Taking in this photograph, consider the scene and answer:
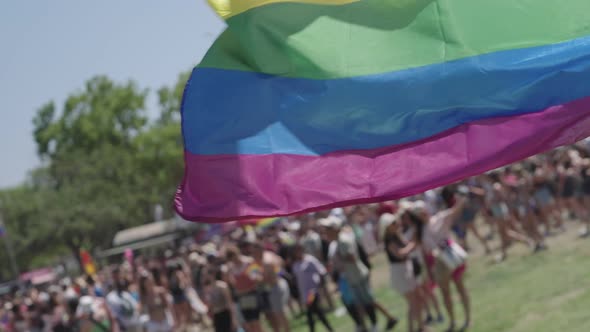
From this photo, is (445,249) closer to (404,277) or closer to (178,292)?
(404,277)

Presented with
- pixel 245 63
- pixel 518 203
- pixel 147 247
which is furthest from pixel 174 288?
pixel 147 247

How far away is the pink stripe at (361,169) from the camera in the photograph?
17.7 feet

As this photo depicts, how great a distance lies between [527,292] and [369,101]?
315 inches

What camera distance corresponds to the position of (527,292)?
42.9 feet

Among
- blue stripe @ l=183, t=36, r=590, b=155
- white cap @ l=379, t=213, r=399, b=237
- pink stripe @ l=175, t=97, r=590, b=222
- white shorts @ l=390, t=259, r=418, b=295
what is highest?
blue stripe @ l=183, t=36, r=590, b=155

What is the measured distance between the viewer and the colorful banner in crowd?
5520mm

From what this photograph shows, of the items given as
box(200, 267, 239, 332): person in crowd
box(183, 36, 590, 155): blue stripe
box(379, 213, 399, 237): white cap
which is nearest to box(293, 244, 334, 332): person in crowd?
box(200, 267, 239, 332): person in crowd

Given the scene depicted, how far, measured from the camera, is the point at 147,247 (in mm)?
61031

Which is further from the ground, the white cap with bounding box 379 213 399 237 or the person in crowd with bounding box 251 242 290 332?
the white cap with bounding box 379 213 399 237

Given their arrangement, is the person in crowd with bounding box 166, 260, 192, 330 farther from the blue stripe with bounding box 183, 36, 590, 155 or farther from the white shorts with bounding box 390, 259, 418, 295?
the blue stripe with bounding box 183, 36, 590, 155

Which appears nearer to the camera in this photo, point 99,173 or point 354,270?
point 354,270

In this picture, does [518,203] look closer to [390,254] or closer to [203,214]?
[390,254]

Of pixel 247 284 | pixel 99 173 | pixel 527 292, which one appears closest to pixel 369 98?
pixel 247 284

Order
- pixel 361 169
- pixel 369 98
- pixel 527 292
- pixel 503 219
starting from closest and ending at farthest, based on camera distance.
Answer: pixel 361 169 → pixel 369 98 → pixel 527 292 → pixel 503 219
